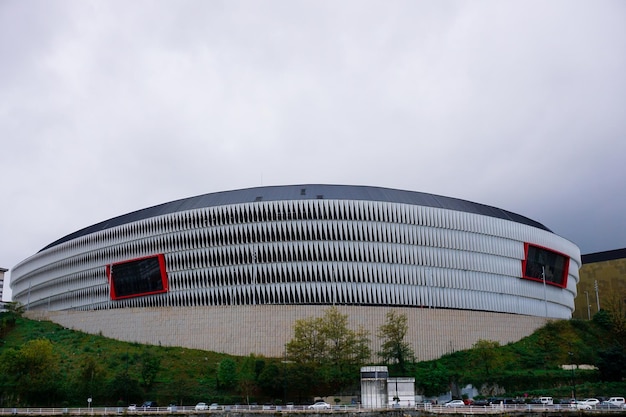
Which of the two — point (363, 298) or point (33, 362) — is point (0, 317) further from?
point (363, 298)

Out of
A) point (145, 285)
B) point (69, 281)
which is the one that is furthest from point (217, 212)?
point (69, 281)

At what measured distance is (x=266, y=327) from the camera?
11394 cm

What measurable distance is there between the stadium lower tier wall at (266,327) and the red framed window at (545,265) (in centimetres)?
2378

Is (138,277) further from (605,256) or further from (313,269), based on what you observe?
(605,256)

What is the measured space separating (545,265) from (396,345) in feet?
187

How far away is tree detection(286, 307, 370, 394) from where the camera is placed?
97500 millimetres

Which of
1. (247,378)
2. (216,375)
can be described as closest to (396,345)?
(247,378)

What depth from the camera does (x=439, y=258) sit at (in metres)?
134

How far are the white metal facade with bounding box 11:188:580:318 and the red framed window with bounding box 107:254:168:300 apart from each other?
1.35m

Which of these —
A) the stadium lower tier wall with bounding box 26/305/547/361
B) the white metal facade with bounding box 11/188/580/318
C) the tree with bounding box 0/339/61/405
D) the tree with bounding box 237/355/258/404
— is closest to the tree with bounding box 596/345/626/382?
the stadium lower tier wall with bounding box 26/305/547/361

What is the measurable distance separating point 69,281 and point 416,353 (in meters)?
85.7

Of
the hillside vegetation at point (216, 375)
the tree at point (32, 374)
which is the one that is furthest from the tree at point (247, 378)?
the tree at point (32, 374)

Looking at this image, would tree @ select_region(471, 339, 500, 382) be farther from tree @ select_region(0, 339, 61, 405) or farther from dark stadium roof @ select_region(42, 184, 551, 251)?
tree @ select_region(0, 339, 61, 405)

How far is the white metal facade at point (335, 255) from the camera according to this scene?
4980 inches
